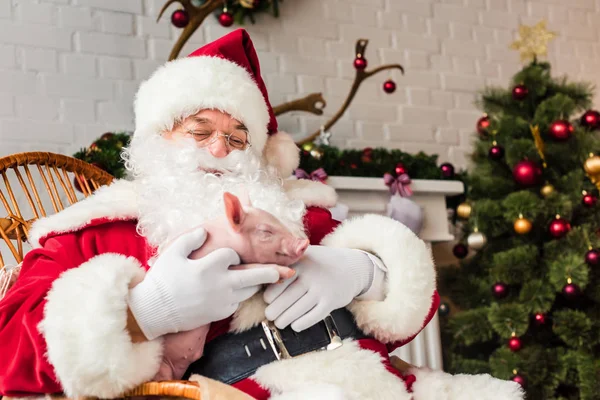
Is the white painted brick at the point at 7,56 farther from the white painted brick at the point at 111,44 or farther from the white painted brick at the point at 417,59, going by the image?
the white painted brick at the point at 417,59

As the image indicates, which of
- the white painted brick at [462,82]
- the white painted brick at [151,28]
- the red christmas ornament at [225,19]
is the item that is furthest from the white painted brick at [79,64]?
the white painted brick at [462,82]

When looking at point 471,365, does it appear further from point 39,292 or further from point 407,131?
point 39,292

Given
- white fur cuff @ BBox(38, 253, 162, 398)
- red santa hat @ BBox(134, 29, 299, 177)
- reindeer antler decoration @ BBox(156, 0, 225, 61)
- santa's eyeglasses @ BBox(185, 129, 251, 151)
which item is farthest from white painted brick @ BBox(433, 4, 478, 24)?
white fur cuff @ BBox(38, 253, 162, 398)

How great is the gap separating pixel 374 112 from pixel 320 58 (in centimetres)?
31

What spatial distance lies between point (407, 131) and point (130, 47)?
118 cm

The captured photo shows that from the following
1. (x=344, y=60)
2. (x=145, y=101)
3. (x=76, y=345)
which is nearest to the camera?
(x=76, y=345)

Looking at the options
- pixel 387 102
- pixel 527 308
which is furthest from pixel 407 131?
pixel 527 308

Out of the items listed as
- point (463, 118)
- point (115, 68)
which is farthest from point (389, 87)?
point (115, 68)

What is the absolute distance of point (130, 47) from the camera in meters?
2.43

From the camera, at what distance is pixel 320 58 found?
2764 millimetres

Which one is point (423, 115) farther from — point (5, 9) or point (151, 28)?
point (5, 9)

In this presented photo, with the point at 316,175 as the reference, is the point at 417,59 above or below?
above

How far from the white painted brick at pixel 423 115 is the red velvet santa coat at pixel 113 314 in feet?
5.29

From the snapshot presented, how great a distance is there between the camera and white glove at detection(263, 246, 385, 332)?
1.12 meters
